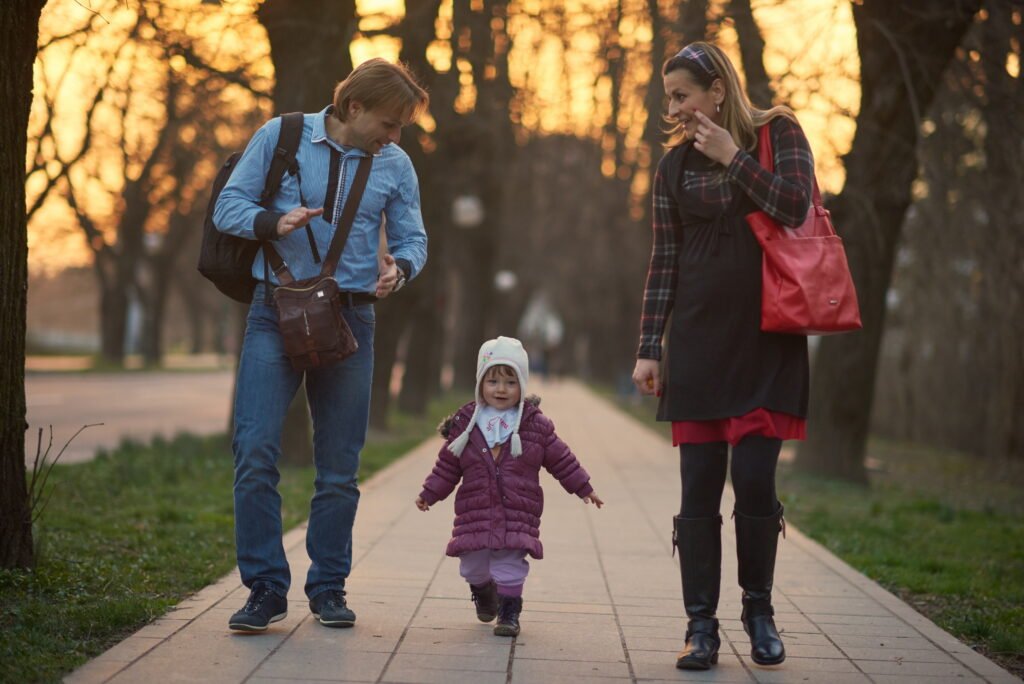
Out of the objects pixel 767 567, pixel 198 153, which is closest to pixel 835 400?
pixel 767 567

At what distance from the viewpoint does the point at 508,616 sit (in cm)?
505

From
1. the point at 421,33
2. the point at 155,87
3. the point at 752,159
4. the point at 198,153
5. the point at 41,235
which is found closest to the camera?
the point at 752,159

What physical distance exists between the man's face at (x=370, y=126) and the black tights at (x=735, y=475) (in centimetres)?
151

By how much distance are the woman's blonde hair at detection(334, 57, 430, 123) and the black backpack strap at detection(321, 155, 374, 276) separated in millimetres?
231

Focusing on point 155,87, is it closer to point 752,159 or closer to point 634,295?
point 752,159

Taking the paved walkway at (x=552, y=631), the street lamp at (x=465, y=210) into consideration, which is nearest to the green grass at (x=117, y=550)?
the paved walkway at (x=552, y=631)

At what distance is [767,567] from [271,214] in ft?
6.69

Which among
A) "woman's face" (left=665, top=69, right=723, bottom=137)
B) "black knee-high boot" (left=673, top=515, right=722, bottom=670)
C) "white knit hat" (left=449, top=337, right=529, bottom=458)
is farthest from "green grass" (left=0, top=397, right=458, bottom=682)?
"woman's face" (left=665, top=69, right=723, bottom=137)

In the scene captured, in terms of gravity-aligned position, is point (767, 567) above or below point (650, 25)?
below

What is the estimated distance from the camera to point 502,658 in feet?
15.2

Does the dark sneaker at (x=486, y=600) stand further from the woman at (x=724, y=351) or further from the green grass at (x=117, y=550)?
the green grass at (x=117, y=550)

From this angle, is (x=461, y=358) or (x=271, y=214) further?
(x=461, y=358)

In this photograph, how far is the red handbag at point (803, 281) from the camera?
4410mm

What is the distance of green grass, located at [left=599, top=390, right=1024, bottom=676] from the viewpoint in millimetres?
5980
